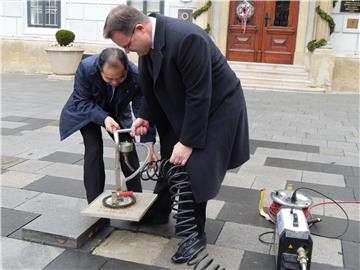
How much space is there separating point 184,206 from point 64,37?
33.9 feet

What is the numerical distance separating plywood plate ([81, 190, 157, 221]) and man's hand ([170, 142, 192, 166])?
44 cm

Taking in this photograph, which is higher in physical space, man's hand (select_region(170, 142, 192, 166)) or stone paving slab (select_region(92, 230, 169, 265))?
man's hand (select_region(170, 142, 192, 166))

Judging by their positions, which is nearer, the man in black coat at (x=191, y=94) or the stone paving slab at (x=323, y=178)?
the man in black coat at (x=191, y=94)

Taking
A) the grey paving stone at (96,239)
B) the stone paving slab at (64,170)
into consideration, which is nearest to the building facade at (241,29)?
the stone paving slab at (64,170)

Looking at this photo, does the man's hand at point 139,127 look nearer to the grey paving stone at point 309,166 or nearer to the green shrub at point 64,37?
the grey paving stone at point 309,166

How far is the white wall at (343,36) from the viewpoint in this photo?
11906 millimetres

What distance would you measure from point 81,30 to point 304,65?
6417 mm

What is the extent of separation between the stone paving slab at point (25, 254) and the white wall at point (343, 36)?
10533 millimetres

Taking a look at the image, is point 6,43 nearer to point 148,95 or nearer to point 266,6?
point 266,6

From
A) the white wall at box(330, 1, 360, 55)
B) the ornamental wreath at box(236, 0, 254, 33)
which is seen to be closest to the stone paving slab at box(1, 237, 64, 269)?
the ornamental wreath at box(236, 0, 254, 33)

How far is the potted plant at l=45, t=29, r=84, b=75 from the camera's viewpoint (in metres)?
12.5

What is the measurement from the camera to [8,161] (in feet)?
16.8

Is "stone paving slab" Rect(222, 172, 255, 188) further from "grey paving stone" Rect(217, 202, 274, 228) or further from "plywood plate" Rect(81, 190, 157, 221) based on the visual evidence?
"plywood plate" Rect(81, 190, 157, 221)

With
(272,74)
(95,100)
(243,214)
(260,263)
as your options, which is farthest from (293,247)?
(272,74)
